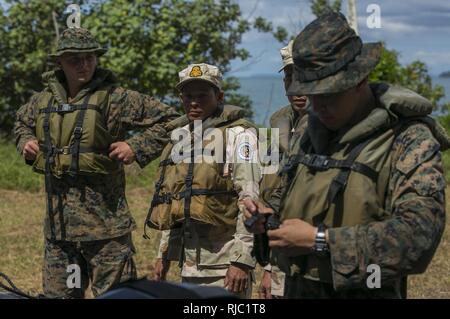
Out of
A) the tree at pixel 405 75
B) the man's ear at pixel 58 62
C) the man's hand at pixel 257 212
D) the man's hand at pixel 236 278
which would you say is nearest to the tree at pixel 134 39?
the tree at pixel 405 75

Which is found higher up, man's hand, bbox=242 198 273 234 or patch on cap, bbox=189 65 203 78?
patch on cap, bbox=189 65 203 78

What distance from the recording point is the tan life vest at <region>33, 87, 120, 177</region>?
4.63 m

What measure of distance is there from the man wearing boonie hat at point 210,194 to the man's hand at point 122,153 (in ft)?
1.15

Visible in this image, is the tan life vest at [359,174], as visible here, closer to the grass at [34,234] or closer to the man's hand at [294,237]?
the man's hand at [294,237]

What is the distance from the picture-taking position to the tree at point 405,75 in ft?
51.1

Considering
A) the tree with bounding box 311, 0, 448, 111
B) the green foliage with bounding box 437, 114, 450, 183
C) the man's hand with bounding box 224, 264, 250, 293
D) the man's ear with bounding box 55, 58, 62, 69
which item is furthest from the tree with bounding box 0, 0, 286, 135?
the man's hand with bounding box 224, 264, 250, 293

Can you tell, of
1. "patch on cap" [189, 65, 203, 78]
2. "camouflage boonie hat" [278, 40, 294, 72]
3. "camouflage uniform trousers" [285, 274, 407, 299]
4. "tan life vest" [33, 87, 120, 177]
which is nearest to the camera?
"camouflage uniform trousers" [285, 274, 407, 299]

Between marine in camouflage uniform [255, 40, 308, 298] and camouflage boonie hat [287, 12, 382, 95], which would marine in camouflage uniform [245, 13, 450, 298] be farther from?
marine in camouflage uniform [255, 40, 308, 298]

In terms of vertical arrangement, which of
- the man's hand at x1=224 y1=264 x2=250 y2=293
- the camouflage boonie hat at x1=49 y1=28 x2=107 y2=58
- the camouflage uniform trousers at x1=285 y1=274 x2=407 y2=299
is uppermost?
the camouflage boonie hat at x1=49 y1=28 x2=107 y2=58

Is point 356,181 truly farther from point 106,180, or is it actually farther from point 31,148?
point 31,148

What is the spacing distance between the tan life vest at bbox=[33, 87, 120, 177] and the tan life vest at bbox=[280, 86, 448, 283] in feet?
6.95

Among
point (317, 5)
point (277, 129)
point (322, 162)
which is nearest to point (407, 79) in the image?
point (317, 5)

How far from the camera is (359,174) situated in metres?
2.64

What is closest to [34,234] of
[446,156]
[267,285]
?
[267,285]
